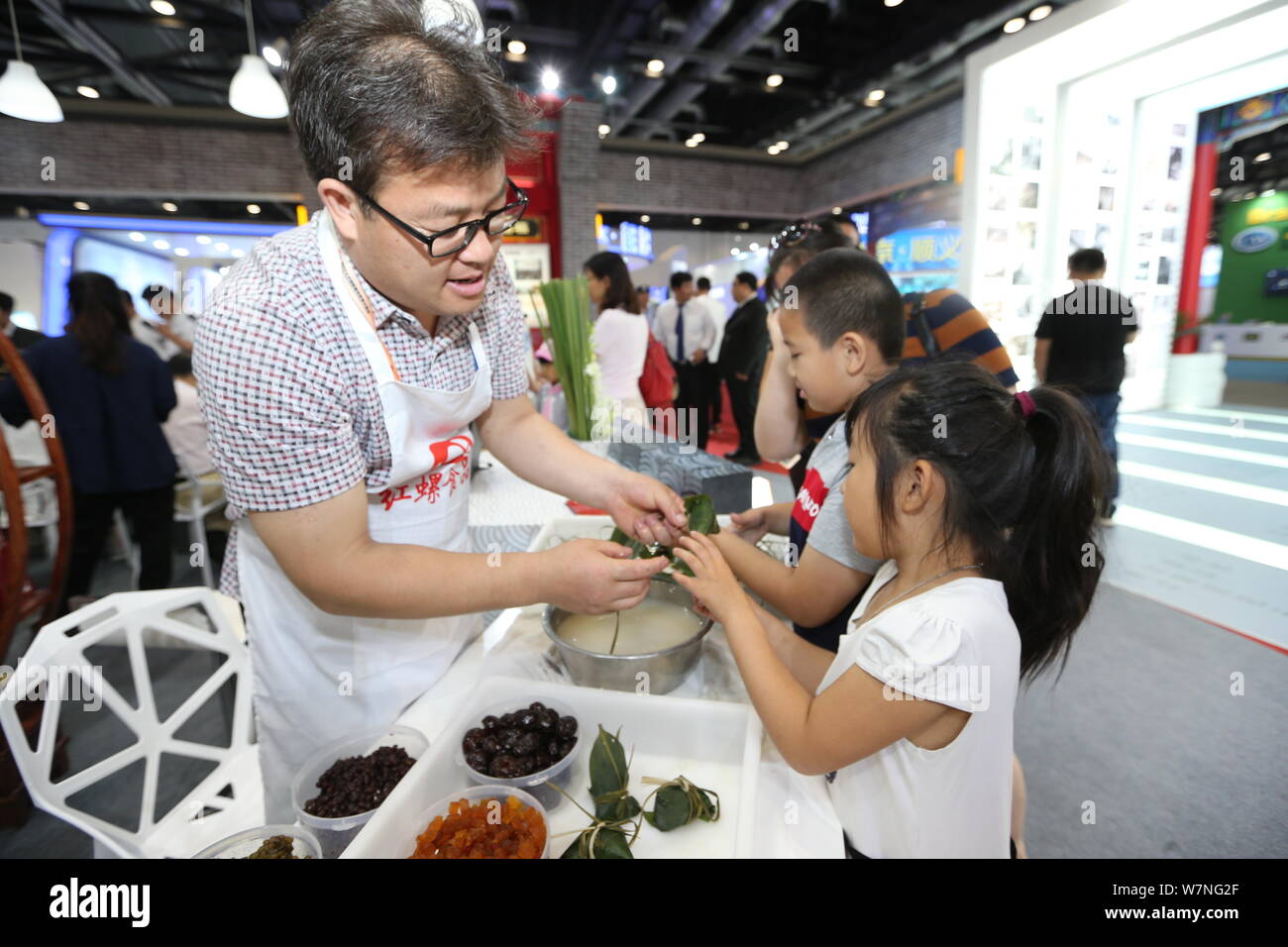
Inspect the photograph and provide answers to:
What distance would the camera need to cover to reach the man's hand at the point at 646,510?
1.24 meters

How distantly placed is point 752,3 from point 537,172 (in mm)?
3279

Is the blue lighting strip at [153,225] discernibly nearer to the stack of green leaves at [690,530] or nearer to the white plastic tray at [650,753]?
the stack of green leaves at [690,530]

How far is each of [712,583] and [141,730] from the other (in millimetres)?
1268

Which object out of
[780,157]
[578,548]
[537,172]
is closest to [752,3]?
[537,172]

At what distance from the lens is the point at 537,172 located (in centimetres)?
841

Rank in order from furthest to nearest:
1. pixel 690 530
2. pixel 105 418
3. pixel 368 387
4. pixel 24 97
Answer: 1. pixel 24 97
2. pixel 105 418
3. pixel 690 530
4. pixel 368 387

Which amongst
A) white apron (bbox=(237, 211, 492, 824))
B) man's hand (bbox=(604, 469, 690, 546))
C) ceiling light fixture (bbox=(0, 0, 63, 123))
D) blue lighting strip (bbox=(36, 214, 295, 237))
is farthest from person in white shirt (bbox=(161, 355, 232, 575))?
blue lighting strip (bbox=(36, 214, 295, 237))

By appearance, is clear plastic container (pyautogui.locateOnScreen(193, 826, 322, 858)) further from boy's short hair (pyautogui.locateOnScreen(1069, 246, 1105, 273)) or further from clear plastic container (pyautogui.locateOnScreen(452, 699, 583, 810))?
boy's short hair (pyautogui.locateOnScreen(1069, 246, 1105, 273))

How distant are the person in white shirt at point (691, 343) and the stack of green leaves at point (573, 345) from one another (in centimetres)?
461

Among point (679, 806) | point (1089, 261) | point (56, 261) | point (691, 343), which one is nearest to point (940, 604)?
point (679, 806)

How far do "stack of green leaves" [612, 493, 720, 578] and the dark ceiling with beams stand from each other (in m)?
6.39

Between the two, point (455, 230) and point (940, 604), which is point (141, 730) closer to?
point (455, 230)

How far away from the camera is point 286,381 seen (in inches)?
33.6
